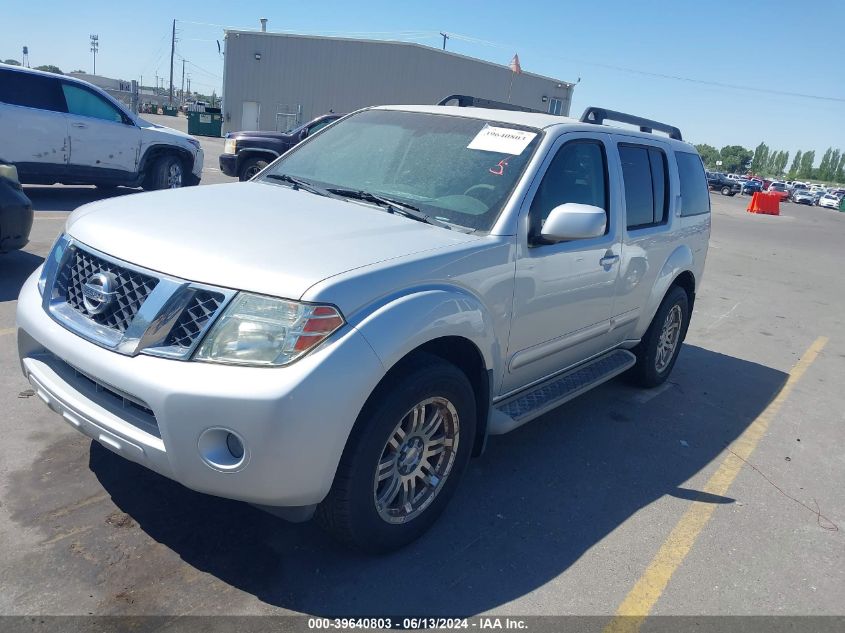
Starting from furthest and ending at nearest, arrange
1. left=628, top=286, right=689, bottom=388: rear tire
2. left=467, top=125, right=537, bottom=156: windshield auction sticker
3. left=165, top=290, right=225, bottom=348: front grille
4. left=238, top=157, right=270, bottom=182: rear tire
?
left=238, top=157, right=270, bottom=182: rear tire < left=628, top=286, right=689, bottom=388: rear tire < left=467, top=125, right=537, bottom=156: windshield auction sticker < left=165, top=290, right=225, bottom=348: front grille

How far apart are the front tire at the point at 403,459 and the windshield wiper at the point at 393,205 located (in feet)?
2.56

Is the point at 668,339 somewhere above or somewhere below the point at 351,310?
below

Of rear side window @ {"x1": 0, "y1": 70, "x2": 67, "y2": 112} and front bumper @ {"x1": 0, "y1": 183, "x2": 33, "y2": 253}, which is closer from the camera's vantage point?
front bumper @ {"x1": 0, "y1": 183, "x2": 33, "y2": 253}

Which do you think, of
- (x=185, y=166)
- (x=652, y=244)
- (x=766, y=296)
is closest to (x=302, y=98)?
(x=185, y=166)

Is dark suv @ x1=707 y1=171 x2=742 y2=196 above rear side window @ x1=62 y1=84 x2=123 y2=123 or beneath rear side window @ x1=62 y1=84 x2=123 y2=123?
beneath

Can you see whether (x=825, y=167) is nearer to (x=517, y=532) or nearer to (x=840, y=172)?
(x=840, y=172)

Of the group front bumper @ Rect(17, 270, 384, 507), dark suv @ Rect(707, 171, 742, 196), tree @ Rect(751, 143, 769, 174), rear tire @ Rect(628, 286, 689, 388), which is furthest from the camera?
tree @ Rect(751, 143, 769, 174)

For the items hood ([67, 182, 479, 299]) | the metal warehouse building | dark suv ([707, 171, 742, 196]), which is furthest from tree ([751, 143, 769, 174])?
hood ([67, 182, 479, 299])

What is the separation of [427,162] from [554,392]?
4.89 ft

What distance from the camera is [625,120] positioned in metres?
5.20

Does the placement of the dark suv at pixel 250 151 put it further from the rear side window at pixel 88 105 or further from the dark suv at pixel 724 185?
the dark suv at pixel 724 185

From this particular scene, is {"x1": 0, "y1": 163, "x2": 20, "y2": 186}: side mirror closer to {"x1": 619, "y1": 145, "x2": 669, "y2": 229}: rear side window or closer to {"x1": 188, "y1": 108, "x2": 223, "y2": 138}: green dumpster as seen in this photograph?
{"x1": 619, "y1": 145, "x2": 669, "y2": 229}: rear side window

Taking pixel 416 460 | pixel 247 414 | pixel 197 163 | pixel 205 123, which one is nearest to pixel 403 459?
pixel 416 460

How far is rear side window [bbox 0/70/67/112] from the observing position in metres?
9.73
